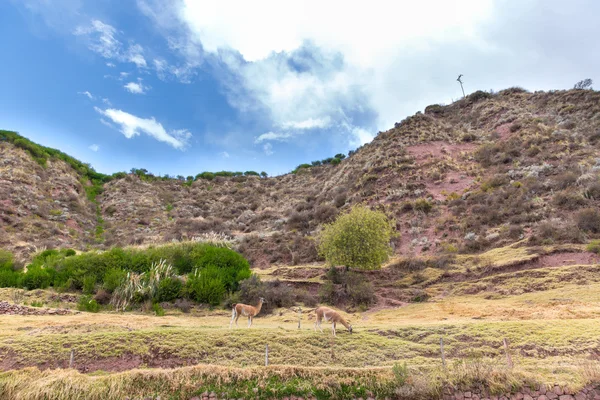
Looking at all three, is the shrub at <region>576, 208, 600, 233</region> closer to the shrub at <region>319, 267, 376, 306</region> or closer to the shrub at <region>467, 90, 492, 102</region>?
the shrub at <region>319, 267, 376, 306</region>

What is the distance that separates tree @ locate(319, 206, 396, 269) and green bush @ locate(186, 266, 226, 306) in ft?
26.6

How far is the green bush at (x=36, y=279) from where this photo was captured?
22.7m

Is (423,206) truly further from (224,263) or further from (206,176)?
(206,176)

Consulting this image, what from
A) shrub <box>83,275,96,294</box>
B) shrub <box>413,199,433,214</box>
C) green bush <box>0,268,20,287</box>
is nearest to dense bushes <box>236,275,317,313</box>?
shrub <box>83,275,96,294</box>

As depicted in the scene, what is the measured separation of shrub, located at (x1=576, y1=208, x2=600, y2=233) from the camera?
2159cm

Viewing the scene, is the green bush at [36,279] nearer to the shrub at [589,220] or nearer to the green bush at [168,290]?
the green bush at [168,290]

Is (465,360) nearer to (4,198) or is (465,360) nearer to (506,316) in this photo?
(506,316)

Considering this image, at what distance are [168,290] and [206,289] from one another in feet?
8.26

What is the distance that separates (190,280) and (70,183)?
1735 inches

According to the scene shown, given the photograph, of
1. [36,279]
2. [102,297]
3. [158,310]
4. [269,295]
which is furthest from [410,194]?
[36,279]

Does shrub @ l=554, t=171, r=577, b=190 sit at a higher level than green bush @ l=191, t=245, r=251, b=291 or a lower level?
higher

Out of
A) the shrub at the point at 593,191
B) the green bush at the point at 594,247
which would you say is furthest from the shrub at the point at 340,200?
the green bush at the point at 594,247

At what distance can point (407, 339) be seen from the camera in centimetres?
1238

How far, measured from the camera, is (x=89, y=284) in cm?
2212
